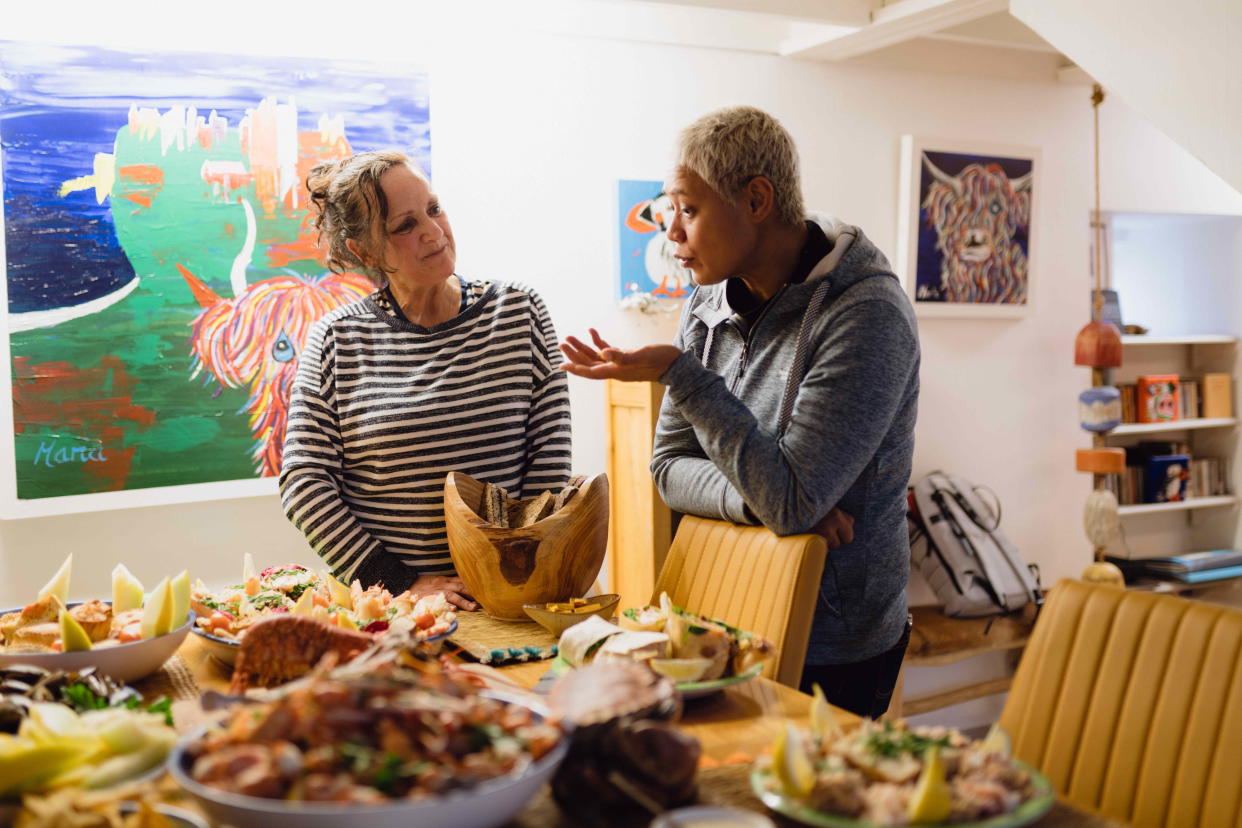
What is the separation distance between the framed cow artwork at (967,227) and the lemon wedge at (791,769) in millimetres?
3685

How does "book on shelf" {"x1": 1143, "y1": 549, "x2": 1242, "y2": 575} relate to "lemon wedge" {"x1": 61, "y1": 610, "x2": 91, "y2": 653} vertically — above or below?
below

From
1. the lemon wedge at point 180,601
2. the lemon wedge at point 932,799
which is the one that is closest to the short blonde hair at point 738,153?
the lemon wedge at point 180,601

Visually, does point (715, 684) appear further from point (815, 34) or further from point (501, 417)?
point (815, 34)

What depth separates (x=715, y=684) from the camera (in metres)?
1.23

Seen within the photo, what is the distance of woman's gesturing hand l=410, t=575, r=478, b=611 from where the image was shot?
1.75 m

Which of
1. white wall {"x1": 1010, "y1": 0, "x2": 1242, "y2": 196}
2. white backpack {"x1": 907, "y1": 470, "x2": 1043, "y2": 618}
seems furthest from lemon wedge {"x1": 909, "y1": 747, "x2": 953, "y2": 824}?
white backpack {"x1": 907, "y1": 470, "x2": 1043, "y2": 618}

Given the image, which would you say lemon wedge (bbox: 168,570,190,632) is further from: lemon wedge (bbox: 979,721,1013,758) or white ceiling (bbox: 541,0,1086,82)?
white ceiling (bbox: 541,0,1086,82)

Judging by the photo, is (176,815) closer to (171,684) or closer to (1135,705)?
(171,684)

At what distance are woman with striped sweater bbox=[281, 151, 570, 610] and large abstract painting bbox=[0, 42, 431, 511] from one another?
1.27 m

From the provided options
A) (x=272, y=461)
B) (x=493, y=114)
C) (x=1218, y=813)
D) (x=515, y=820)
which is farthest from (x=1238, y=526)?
(x=515, y=820)

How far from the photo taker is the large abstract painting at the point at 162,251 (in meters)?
2.95

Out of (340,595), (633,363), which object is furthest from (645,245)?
(340,595)

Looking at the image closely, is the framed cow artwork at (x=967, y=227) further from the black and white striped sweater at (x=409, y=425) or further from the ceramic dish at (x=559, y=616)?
the ceramic dish at (x=559, y=616)

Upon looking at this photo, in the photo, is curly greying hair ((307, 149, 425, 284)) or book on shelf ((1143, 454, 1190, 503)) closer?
curly greying hair ((307, 149, 425, 284))
